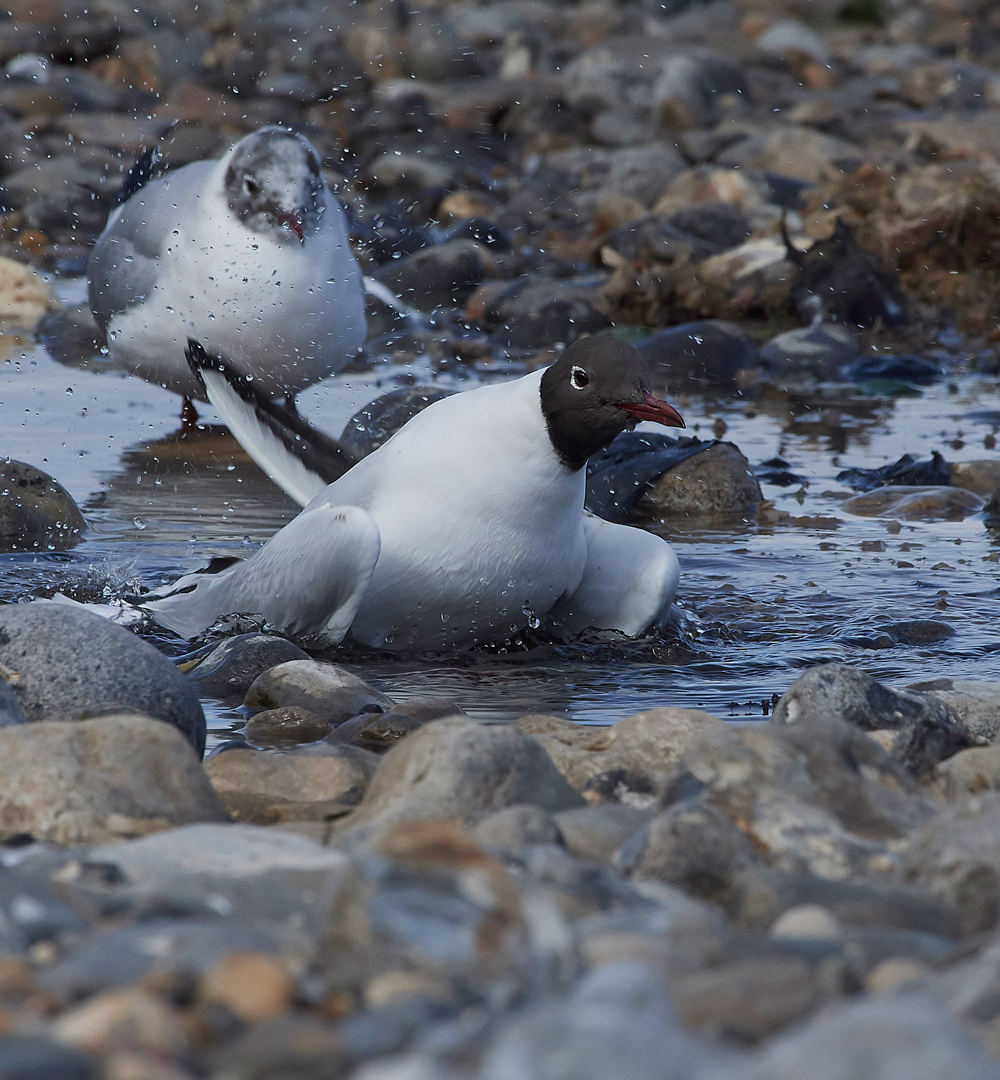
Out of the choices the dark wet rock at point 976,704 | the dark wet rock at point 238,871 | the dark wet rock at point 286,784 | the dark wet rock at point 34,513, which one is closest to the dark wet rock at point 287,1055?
the dark wet rock at point 238,871

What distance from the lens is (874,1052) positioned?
1618mm

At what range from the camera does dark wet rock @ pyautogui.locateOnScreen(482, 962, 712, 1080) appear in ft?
5.43

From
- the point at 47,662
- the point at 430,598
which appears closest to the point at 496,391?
the point at 430,598

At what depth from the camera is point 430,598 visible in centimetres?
482

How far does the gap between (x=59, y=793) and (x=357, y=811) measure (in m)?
0.56

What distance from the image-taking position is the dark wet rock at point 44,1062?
1655mm

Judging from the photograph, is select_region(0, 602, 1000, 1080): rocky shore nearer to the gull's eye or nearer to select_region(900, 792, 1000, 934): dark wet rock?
select_region(900, 792, 1000, 934): dark wet rock

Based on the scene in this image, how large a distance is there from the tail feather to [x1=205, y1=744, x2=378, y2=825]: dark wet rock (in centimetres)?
227

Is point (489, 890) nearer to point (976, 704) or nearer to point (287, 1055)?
point (287, 1055)

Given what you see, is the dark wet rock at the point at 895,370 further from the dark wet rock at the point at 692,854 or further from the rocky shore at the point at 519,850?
the dark wet rock at the point at 692,854

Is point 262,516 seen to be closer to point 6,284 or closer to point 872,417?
point 872,417

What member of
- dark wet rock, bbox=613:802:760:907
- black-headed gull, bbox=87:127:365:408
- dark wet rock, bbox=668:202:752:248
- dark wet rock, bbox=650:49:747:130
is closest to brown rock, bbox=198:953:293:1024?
dark wet rock, bbox=613:802:760:907

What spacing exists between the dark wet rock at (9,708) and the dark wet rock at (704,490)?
3.68 meters

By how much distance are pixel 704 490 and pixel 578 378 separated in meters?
2.34
